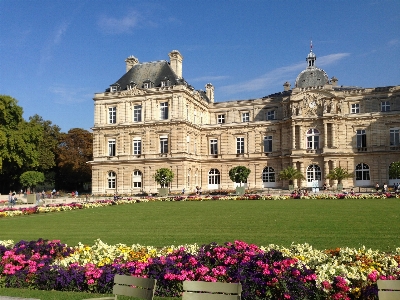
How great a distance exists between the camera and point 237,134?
181 feet

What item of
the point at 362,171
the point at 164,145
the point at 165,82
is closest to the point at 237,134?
the point at 164,145

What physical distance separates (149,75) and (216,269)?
1889 inches

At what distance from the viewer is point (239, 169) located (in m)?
45.3

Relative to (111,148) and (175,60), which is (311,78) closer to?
(175,60)

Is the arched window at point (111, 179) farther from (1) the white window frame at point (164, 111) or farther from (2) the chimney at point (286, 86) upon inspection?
(2) the chimney at point (286, 86)

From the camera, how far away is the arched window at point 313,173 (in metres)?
49.9

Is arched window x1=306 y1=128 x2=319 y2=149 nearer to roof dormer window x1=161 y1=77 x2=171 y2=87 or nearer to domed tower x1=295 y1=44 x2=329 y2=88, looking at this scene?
domed tower x1=295 y1=44 x2=329 y2=88

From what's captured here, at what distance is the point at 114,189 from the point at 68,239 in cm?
3910

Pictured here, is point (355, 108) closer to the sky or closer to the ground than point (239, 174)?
closer to the sky

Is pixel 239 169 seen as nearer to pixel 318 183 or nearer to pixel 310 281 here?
pixel 318 183

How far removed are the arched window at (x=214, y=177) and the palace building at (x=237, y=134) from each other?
138mm

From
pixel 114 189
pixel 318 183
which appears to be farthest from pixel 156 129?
pixel 318 183

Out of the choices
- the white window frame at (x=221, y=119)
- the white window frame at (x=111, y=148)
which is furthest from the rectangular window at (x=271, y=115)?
the white window frame at (x=111, y=148)

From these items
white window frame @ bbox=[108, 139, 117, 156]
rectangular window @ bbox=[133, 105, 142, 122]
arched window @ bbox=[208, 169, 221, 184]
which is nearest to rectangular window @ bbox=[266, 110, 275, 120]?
arched window @ bbox=[208, 169, 221, 184]
